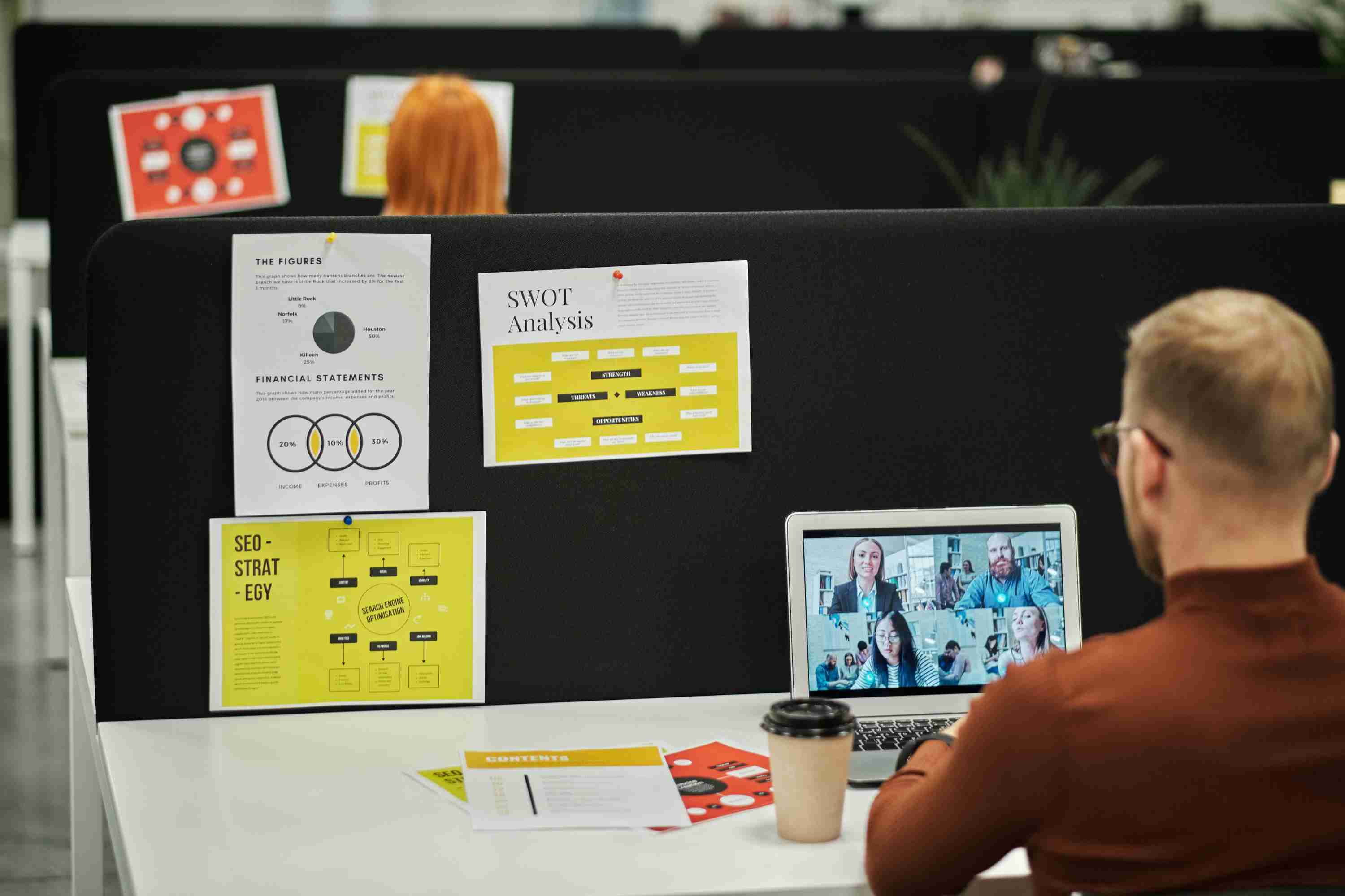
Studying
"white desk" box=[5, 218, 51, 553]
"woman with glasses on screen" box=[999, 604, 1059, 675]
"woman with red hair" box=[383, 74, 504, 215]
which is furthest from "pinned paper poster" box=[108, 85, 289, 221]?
"woman with glasses on screen" box=[999, 604, 1059, 675]

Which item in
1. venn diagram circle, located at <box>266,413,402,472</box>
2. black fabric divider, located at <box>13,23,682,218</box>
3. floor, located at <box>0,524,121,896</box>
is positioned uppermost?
black fabric divider, located at <box>13,23,682,218</box>

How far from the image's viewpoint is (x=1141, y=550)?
91 centimetres

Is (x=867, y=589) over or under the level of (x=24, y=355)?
under

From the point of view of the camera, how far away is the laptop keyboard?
121 centimetres

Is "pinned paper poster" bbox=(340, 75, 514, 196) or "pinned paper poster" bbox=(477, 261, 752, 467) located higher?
"pinned paper poster" bbox=(340, 75, 514, 196)

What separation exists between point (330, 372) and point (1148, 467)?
695 mm

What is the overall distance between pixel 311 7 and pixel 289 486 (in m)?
6.46

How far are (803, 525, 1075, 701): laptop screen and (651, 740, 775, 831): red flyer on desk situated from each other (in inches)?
4.0

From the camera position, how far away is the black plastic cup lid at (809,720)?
41.6 inches

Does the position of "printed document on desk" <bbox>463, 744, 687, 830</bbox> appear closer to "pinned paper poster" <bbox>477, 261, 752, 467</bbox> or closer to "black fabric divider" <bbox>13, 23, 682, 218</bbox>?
"pinned paper poster" <bbox>477, 261, 752, 467</bbox>

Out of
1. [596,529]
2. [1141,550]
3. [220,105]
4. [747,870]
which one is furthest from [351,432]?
[220,105]

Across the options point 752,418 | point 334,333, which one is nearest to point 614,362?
point 752,418

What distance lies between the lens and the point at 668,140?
10.7 ft

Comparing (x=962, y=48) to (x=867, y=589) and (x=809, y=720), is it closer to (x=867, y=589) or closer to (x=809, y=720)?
(x=867, y=589)
